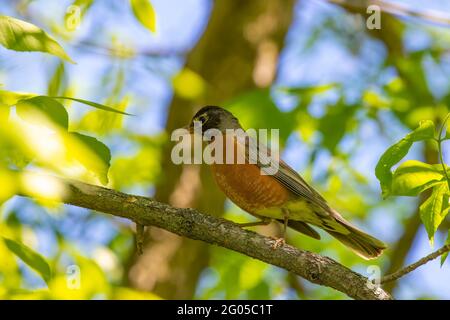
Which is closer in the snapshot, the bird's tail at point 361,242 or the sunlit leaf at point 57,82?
the sunlit leaf at point 57,82

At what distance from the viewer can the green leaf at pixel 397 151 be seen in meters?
2.68

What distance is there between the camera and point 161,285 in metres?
6.29

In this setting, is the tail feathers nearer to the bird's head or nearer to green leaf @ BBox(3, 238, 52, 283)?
the bird's head

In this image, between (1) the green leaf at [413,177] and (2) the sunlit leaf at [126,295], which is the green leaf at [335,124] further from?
(1) the green leaf at [413,177]

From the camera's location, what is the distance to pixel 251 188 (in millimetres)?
5074

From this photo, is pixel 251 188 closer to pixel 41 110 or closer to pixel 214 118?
pixel 214 118

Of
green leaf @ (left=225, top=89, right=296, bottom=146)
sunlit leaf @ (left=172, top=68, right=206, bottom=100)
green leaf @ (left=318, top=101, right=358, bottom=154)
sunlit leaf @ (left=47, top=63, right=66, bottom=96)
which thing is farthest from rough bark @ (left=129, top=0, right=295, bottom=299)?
sunlit leaf @ (left=47, top=63, right=66, bottom=96)

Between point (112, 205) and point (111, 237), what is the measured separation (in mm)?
4358

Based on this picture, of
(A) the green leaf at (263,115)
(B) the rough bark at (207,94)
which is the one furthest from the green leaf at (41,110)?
(B) the rough bark at (207,94)

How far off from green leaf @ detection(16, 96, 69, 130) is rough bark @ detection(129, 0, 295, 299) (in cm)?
401

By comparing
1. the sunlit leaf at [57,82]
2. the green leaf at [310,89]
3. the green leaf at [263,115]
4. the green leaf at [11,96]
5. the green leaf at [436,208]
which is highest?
the green leaf at [310,89]

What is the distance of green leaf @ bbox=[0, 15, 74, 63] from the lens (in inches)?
104

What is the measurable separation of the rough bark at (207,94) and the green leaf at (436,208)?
3.86 metres
